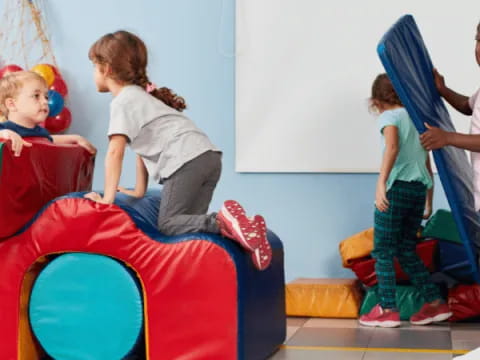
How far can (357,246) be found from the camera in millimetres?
4473

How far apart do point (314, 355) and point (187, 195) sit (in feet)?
2.78

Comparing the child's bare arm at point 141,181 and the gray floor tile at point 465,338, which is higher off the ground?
the child's bare arm at point 141,181

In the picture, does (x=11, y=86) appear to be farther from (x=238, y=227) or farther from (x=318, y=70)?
(x=318, y=70)

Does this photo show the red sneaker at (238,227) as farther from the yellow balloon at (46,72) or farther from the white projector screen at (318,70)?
the yellow balloon at (46,72)

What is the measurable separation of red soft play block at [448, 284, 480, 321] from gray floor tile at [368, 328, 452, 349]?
274 millimetres

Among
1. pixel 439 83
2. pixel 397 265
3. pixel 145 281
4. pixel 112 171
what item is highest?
pixel 439 83

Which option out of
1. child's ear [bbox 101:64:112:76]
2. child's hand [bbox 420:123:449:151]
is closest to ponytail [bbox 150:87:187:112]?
child's ear [bbox 101:64:112:76]

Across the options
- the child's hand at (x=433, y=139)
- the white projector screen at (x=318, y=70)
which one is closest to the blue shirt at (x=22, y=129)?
the child's hand at (x=433, y=139)

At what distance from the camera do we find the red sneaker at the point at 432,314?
4.15 meters

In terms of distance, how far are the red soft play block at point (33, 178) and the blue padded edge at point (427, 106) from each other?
4.49 feet

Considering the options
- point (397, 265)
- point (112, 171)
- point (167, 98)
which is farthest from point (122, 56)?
point (397, 265)

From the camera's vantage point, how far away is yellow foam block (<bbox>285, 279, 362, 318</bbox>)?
443 centimetres

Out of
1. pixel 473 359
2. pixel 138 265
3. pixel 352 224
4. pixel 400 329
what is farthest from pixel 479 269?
pixel 352 224

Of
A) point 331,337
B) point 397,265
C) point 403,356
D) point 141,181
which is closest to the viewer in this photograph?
point 403,356
